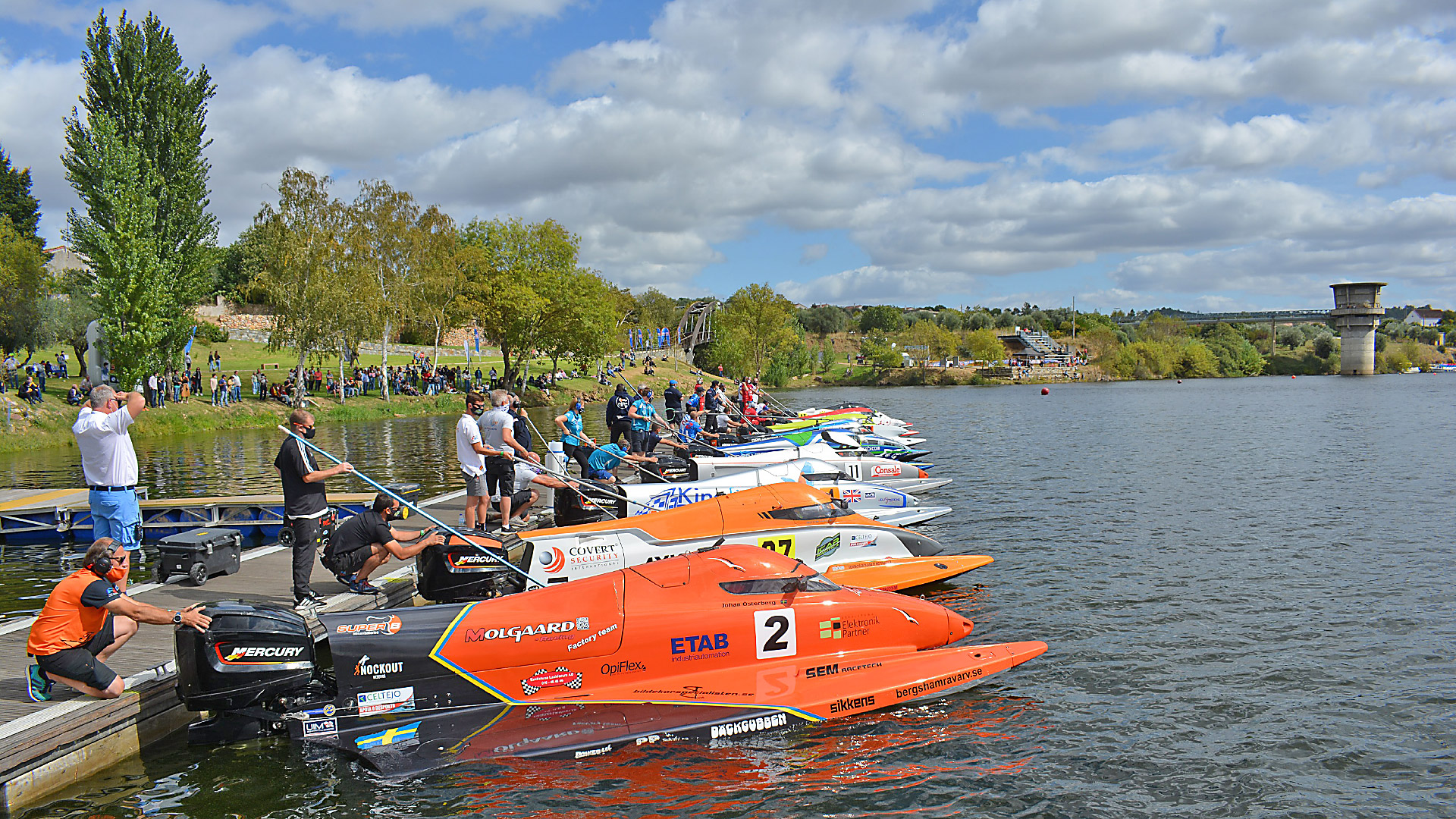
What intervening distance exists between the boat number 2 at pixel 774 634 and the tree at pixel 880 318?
15546 cm

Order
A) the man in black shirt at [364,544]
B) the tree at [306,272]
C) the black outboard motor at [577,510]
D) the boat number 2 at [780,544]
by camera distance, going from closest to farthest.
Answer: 1. the man in black shirt at [364,544]
2. the boat number 2 at [780,544]
3. the black outboard motor at [577,510]
4. the tree at [306,272]

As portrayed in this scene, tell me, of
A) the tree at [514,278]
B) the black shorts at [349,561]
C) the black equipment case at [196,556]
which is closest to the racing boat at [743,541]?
the black shorts at [349,561]

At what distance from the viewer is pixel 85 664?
7324 millimetres

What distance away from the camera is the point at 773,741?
26.6 ft

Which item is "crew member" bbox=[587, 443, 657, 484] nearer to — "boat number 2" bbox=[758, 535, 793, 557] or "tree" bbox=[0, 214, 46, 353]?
"boat number 2" bbox=[758, 535, 793, 557]

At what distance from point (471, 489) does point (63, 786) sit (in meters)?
6.98

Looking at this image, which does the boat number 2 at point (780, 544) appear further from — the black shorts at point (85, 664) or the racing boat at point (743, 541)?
the black shorts at point (85, 664)

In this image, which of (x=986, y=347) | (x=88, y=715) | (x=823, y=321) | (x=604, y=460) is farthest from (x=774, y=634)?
(x=823, y=321)

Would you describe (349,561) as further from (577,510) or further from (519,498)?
(519,498)

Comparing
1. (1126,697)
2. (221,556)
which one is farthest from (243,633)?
(1126,697)

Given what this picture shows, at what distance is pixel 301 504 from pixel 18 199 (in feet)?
275

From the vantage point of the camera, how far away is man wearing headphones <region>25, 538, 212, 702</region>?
7.23m

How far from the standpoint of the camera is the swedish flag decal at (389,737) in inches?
294

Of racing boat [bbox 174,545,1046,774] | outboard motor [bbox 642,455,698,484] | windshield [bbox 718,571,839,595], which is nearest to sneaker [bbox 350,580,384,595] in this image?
racing boat [bbox 174,545,1046,774]
